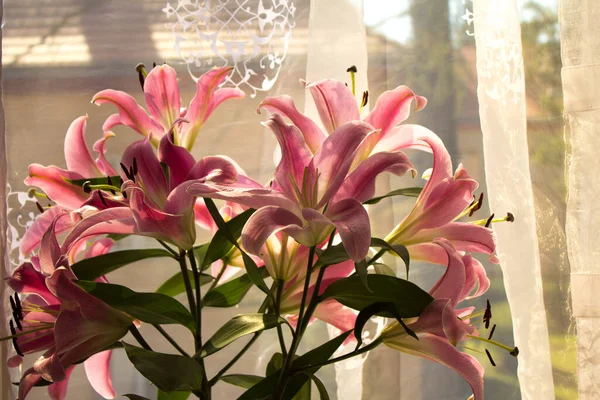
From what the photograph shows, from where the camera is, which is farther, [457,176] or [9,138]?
[9,138]

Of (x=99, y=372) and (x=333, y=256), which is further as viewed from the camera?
(x=99, y=372)

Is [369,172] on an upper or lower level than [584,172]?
upper

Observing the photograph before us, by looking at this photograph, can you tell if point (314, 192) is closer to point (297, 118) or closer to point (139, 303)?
point (297, 118)

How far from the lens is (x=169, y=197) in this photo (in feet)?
2.12

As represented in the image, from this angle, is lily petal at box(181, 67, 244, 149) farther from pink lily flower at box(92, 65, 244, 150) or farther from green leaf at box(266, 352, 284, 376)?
green leaf at box(266, 352, 284, 376)

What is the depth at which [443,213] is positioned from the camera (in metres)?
0.70

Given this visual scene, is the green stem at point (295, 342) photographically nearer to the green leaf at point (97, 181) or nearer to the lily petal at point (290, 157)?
the lily petal at point (290, 157)

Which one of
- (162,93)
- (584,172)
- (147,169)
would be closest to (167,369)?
(147,169)

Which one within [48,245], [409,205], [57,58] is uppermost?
[57,58]

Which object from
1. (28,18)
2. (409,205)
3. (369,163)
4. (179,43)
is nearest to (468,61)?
(409,205)

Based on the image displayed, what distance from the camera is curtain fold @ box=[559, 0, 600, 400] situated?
109cm

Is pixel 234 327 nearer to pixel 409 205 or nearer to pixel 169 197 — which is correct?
pixel 169 197

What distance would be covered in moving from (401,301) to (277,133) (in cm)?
19

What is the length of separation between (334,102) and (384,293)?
0.19 m
